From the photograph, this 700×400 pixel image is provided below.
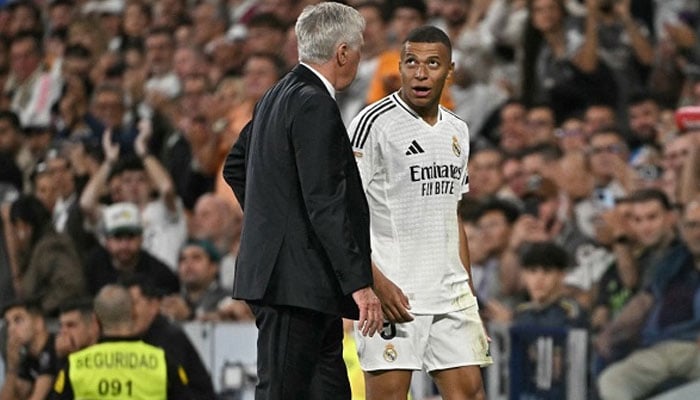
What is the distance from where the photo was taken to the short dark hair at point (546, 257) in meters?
10.9

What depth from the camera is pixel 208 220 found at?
13.2m

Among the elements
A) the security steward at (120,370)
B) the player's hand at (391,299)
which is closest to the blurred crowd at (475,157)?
the security steward at (120,370)

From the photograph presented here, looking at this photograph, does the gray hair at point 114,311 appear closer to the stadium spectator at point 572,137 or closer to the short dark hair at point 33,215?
the stadium spectator at point 572,137

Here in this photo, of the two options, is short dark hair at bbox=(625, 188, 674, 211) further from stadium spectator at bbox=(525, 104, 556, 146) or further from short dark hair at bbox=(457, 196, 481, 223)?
stadium spectator at bbox=(525, 104, 556, 146)

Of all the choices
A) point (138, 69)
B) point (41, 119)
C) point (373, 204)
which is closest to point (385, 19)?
point (138, 69)

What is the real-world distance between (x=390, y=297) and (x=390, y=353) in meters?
0.40

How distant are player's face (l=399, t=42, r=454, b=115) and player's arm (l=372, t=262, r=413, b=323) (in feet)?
2.52

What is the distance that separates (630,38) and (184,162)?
3.81 metres

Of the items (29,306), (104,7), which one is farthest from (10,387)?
(104,7)

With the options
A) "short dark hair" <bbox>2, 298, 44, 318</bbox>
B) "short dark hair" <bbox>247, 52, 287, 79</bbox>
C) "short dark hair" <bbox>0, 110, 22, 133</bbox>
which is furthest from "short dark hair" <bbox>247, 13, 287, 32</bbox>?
"short dark hair" <bbox>2, 298, 44, 318</bbox>

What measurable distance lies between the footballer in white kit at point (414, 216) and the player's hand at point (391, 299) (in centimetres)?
26

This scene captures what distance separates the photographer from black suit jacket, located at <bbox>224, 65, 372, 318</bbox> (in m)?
6.45

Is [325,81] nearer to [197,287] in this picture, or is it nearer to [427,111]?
[427,111]

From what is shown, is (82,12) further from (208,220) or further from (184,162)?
(208,220)
